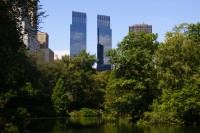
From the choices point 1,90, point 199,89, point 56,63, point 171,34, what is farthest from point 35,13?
point 56,63

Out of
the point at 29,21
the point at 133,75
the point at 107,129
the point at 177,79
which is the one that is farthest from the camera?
the point at 133,75

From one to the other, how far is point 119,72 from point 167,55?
32.6 ft

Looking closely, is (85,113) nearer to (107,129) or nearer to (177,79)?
(177,79)

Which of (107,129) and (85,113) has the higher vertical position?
(85,113)

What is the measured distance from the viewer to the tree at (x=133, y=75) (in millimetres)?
50969

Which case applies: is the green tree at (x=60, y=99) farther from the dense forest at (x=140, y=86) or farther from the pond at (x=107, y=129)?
the pond at (x=107, y=129)

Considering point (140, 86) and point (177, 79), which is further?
point (140, 86)

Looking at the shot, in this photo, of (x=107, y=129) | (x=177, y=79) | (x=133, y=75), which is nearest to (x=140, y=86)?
(x=133, y=75)

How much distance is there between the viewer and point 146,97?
172ft

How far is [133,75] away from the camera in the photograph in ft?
173

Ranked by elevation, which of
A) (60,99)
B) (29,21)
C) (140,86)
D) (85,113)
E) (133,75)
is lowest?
(85,113)

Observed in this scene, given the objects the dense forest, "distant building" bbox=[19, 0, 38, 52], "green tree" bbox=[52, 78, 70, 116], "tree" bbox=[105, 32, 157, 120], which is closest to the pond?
the dense forest

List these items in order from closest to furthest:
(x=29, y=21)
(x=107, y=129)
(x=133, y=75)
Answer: (x=29, y=21), (x=107, y=129), (x=133, y=75)

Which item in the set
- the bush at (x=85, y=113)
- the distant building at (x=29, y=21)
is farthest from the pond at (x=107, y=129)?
the bush at (x=85, y=113)
